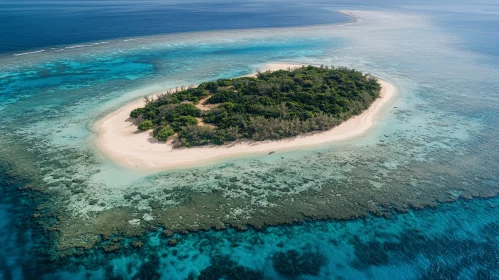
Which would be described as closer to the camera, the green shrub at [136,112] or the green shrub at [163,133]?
the green shrub at [163,133]

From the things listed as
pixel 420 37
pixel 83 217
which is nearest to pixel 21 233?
pixel 83 217

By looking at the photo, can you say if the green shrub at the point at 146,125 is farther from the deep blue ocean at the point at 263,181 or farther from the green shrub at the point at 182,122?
the deep blue ocean at the point at 263,181

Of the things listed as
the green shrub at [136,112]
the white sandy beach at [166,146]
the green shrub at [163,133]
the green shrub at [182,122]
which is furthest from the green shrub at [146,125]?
the green shrub at [136,112]

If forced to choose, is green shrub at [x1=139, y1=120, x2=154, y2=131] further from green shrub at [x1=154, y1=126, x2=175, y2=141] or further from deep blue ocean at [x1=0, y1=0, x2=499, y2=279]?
deep blue ocean at [x1=0, y1=0, x2=499, y2=279]

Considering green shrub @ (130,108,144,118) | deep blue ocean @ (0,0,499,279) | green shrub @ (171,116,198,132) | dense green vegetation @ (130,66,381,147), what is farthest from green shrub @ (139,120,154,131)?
deep blue ocean @ (0,0,499,279)

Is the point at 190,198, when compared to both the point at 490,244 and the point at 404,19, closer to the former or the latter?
the point at 490,244
